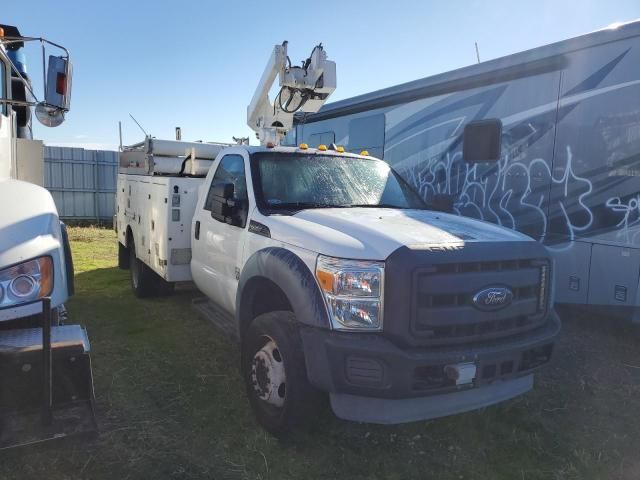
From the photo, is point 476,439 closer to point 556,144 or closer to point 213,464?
point 213,464

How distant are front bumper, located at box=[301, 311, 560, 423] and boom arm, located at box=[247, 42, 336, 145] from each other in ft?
12.0

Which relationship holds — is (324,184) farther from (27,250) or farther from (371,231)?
(27,250)

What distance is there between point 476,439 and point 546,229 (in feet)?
10.4

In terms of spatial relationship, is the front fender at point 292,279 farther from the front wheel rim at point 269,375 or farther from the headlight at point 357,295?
the front wheel rim at point 269,375

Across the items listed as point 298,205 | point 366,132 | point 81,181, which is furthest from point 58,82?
point 81,181

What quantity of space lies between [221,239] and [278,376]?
5.31 feet

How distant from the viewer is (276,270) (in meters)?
3.39

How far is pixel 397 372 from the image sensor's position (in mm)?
2889

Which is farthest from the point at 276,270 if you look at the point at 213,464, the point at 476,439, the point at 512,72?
the point at 512,72

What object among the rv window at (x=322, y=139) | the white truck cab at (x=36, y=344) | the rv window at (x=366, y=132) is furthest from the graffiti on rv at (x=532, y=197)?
the white truck cab at (x=36, y=344)

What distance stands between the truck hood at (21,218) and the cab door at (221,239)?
4.99 ft

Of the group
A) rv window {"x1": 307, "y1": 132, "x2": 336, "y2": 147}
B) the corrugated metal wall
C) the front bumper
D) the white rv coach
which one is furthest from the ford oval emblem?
the corrugated metal wall

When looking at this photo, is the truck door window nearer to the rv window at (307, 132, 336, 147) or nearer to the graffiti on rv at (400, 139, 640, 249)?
the graffiti on rv at (400, 139, 640, 249)

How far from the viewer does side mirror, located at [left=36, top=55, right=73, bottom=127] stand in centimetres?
393
